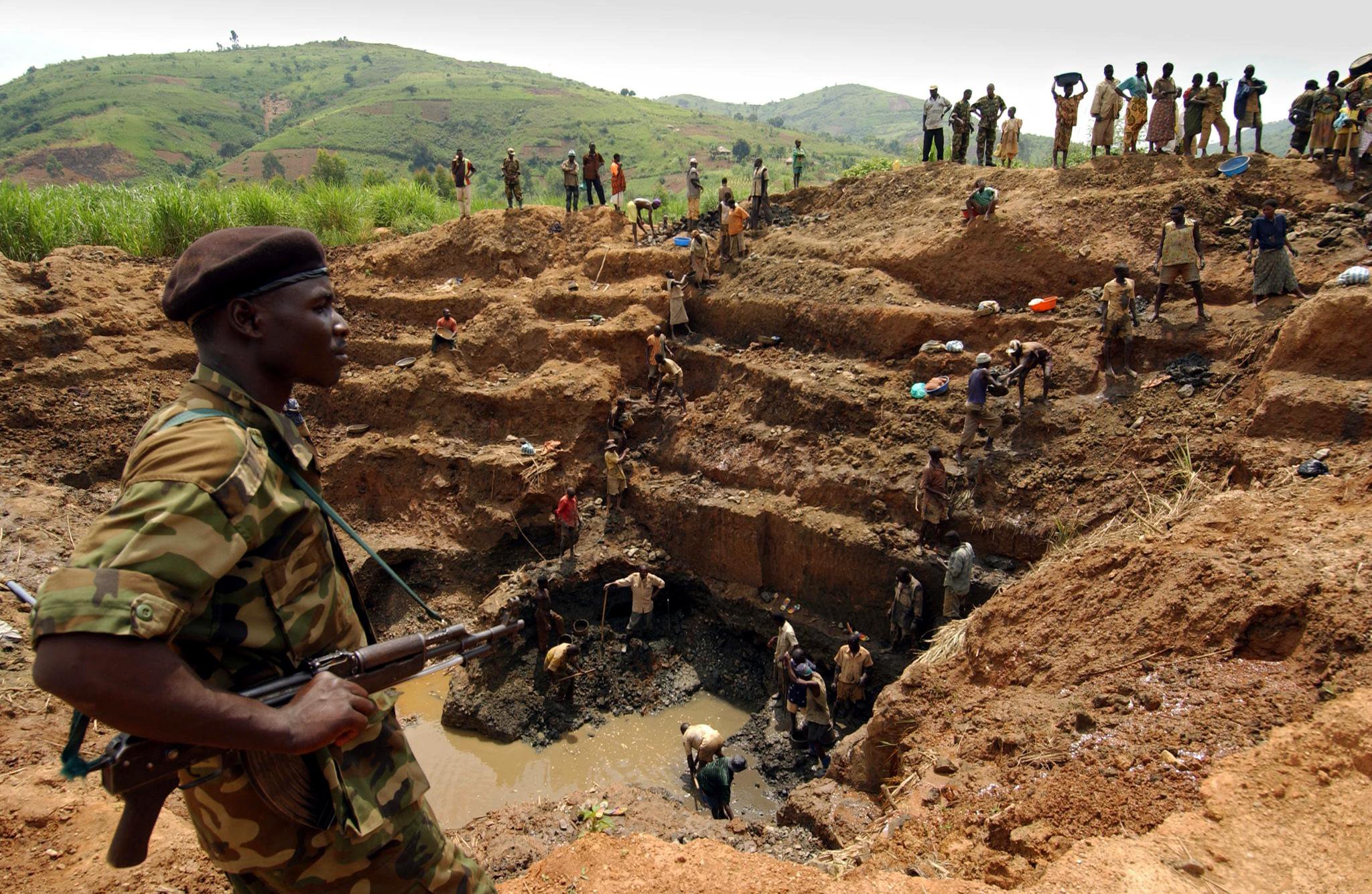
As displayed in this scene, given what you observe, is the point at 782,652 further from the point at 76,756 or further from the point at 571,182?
the point at 571,182

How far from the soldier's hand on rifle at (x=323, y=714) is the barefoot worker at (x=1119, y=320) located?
9.79 meters

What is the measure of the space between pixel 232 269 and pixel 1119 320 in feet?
32.3

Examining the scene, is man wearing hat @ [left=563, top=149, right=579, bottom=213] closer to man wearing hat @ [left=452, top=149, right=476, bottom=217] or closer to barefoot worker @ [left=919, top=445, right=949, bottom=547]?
man wearing hat @ [left=452, top=149, right=476, bottom=217]

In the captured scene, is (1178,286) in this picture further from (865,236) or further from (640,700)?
(640,700)

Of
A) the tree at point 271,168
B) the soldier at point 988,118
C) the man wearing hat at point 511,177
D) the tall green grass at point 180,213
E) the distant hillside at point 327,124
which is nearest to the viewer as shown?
the soldier at point 988,118

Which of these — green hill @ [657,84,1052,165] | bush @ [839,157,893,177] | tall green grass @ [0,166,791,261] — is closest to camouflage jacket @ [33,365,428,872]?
tall green grass @ [0,166,791,261]

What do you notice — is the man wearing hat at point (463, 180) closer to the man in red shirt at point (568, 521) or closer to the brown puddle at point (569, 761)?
the man in red shirt at point (568, 521)

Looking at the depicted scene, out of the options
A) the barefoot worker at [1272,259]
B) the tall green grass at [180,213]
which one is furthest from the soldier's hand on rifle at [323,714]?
the tall green grass at [180,213]

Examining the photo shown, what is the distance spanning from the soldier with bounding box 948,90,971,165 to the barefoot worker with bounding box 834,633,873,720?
10.1 metres

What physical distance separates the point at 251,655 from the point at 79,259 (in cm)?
1683

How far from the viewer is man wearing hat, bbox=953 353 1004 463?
371 inches

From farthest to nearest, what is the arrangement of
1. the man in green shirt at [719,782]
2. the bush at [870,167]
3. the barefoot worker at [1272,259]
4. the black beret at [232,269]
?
the bush at [870,167] → the barefoot worker at [1272,259] → the man in green shirt at [719,782] → the black beret at [232,269]

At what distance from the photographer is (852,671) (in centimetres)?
885

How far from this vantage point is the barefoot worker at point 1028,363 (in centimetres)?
965
